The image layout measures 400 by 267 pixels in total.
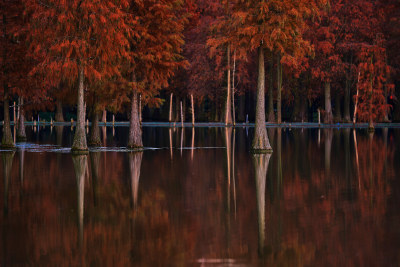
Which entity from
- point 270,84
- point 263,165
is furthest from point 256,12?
point 270,84

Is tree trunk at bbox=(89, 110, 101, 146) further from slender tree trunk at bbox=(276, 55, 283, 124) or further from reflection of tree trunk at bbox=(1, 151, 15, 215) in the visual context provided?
slender tree trunk at bbox=(276, 55, 283, 124)

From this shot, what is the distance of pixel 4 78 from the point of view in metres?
37.5

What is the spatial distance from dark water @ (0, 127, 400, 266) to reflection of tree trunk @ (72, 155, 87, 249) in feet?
0.14

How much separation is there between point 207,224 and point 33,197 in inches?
240

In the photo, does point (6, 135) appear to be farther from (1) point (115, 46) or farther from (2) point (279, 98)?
(2) point (279, 98)

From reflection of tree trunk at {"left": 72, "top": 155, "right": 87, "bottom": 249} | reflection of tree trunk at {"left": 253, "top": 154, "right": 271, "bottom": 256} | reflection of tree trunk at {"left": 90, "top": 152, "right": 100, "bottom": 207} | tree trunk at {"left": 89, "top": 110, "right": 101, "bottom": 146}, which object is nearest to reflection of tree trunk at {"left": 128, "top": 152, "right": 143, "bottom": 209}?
Result: reflection of tree trunk at {"left": 90, "top": 152, "right": 100, "bottom": 207}

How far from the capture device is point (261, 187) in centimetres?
1942

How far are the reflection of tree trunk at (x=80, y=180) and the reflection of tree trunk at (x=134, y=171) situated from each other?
4.29 ft

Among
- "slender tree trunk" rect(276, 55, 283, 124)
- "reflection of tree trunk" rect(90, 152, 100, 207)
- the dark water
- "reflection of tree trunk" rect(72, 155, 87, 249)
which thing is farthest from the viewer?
"slender tree trunk" rect(276, 55, 283, 124)

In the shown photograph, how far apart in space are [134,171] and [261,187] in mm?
6589

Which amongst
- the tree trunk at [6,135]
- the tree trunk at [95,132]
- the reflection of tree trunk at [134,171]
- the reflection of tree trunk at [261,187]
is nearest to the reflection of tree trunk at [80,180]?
the reflection of tree trunk at [134,171]

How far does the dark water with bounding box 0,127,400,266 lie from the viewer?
10.6m

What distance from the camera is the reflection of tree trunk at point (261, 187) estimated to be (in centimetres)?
1188

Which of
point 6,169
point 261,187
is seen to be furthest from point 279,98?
point 261,187
